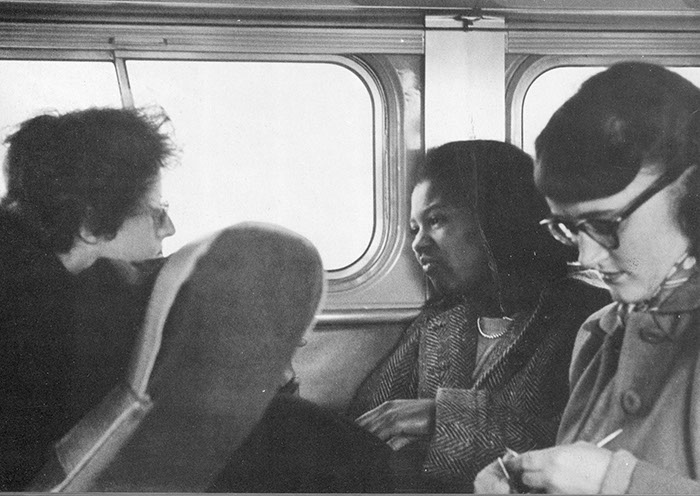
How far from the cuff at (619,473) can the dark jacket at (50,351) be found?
1.50 m

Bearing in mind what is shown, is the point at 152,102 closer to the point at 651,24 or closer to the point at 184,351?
the point at 184,351

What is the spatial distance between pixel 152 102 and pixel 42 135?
1.19ft

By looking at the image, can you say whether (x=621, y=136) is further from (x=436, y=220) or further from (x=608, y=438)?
(x=608, y=438)

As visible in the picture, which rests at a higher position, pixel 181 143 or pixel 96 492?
pixel 181 143

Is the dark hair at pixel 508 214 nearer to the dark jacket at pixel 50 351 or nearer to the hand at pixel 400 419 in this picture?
the hand at pixel 400 419

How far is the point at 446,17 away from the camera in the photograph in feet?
9.22

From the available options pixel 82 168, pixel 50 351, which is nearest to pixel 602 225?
pixel 82 168

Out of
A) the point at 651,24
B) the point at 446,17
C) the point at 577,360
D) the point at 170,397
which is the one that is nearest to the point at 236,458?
the point at 170,397

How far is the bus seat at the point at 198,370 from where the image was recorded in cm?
277

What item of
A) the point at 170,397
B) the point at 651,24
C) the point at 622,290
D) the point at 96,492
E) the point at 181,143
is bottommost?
the point at 96,492

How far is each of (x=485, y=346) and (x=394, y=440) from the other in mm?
405

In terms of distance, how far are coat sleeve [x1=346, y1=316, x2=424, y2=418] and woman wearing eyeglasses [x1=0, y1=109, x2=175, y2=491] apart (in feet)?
2.42

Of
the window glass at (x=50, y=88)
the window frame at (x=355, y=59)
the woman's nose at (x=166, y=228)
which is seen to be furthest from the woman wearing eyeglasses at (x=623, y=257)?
the window glass at (x=50, y=88)

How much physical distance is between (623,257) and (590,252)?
99mm
